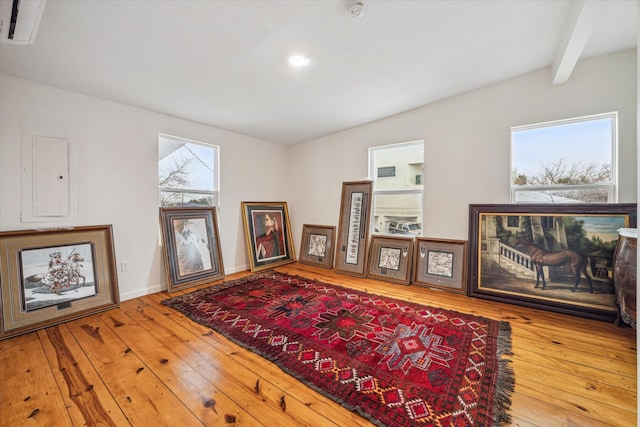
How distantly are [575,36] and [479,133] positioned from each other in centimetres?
120

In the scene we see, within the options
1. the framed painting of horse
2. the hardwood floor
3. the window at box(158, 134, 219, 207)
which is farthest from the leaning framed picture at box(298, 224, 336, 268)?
the hardwood floor

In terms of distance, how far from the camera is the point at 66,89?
255 centimetres

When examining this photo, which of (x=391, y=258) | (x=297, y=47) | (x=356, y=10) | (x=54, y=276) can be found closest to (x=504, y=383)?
(x=391, y=258)

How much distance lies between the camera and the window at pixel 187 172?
3.34 m

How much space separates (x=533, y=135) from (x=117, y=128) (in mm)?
4791

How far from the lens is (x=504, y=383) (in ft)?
5.15

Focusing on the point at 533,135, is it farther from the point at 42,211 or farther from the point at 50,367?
the point at 42,211

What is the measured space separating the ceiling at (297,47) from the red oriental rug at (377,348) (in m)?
2.37

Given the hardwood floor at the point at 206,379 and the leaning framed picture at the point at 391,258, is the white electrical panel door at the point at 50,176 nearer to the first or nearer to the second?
the hardwood floor at the point at 206,379

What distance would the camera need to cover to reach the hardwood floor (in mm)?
1338

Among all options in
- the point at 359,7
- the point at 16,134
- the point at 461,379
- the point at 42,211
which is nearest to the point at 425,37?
the point at 359,7

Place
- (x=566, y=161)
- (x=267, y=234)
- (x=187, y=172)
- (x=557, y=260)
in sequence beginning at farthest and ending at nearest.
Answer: (x=267, y=234) < (x=187, y=172) < (x=566, y=161) < (x=557, y=260)

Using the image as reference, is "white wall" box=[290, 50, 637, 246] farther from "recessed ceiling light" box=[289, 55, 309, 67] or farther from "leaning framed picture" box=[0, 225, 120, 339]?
"leaning framed picture" box=[0, 225, 120, 339]

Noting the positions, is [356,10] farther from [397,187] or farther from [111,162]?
[111,162]
